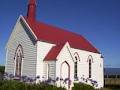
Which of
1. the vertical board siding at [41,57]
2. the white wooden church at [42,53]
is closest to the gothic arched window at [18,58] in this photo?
the white wooden church at [42,53]

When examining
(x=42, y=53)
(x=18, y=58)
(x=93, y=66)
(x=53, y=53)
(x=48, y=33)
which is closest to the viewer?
(x=53, y=53)

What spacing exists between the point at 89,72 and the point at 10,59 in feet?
38.0

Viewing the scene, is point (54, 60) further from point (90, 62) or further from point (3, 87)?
point (90, 62)

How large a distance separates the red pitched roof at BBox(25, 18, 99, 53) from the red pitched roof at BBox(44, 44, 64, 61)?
1069 mm

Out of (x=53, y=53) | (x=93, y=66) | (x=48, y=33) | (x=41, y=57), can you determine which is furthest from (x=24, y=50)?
(x=93, y=66)

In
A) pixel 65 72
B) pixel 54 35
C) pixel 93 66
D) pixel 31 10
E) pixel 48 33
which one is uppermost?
pixel 31 10

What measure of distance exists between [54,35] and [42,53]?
4.56 meters

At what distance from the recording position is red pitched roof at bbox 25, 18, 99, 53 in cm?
3112

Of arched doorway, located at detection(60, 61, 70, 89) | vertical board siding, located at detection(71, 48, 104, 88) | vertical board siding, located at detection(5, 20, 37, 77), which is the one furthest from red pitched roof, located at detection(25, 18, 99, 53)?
arched doorway, located at detection(60, 61, 70, 89)

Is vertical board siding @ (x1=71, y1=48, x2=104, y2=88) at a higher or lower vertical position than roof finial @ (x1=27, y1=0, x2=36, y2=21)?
lower

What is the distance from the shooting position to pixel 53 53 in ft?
97.4

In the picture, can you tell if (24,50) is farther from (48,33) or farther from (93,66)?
(93,66)

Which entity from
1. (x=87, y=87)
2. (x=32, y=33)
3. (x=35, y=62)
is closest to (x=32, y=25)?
(x=32, y=33)

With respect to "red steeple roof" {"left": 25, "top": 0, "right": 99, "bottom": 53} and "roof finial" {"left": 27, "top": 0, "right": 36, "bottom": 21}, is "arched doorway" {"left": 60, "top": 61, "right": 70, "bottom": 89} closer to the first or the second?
"red steeple roof" {"left": 25, "top": 0, "right": 99, "bottom": 53}
